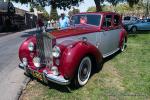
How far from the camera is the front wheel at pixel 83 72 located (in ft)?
20.9

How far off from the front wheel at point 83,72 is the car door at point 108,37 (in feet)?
5.05

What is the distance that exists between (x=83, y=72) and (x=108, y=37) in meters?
2.51

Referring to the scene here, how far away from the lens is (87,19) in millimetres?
8555

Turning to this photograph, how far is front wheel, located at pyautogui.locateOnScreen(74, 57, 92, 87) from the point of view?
6363 mm

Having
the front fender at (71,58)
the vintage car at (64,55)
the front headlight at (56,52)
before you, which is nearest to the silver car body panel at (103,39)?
the vintage car at (64,55)

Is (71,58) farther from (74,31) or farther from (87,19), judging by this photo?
(87,19)

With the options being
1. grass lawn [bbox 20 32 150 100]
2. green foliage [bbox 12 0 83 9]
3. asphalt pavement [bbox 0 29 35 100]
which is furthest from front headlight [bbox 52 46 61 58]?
green foliage [bbox 12 0 83 9]

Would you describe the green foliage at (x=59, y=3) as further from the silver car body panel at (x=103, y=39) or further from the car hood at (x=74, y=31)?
the car hood at (x=74, y=31)

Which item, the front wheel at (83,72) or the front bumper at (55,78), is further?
the front wheel at (83,72)

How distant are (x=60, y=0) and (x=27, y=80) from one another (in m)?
19.2

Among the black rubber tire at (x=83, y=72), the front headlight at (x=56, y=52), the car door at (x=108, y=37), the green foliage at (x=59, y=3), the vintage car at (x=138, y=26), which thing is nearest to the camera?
the front headlight at (x=56, y=52)

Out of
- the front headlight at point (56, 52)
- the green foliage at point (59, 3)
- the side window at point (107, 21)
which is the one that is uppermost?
the green foliage at point (59, 3)

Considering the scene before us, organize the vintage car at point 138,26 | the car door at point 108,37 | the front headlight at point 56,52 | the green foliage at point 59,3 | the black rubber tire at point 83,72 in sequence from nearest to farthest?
1. the front headlight at point 56,52
2. the black rubber tire at point 83,72
3. the car door at point 108,37
4. the vintage car at point 138,26
5. the green foliage at point 59,3

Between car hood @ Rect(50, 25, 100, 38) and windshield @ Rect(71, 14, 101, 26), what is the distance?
211mm
